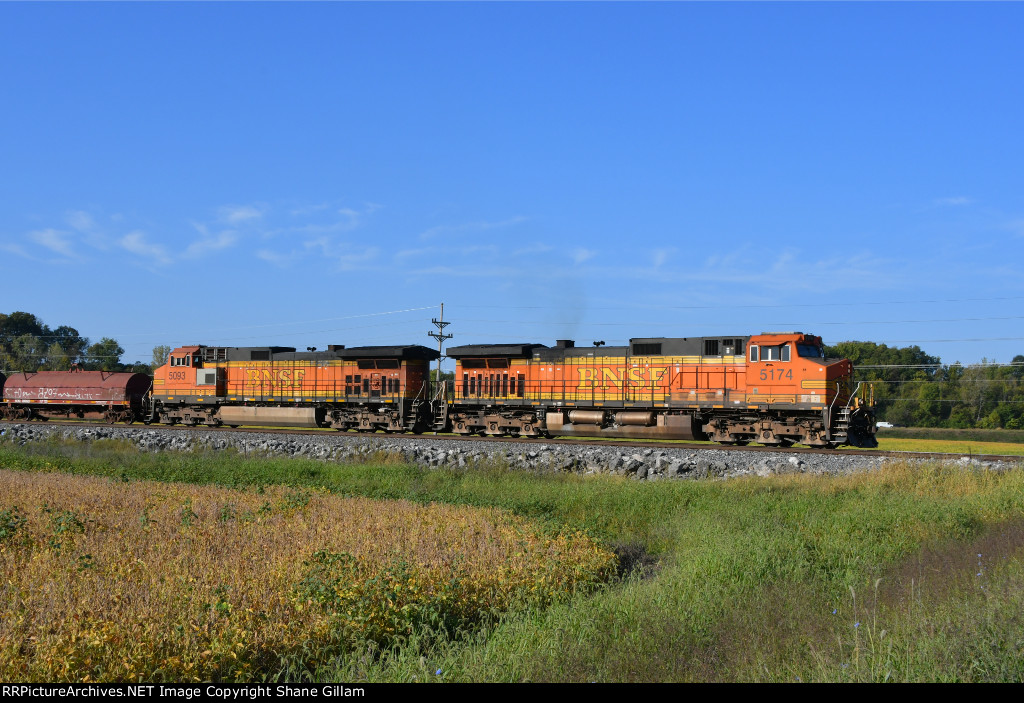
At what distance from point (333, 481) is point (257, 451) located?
721 cm

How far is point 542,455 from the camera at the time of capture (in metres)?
21.3

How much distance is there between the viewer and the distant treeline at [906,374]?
193 ft

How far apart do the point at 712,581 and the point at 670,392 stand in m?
16.7

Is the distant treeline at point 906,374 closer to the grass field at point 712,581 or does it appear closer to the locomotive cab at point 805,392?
the locomotive cab at point 805,392

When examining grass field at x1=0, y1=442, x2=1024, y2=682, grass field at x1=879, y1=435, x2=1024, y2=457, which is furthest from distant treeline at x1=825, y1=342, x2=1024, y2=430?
grass field at x1=0, y1=442, x2=1024, y2=682

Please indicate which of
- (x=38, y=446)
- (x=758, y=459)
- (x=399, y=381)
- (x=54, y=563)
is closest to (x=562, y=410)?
(x=399, y=381)

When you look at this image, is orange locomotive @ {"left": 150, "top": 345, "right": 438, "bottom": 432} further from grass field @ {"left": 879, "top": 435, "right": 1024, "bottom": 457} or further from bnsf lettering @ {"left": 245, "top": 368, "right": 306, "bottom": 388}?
grass field @ {"left": 879, "top": 435, "right": 1024, "bottom": 457}

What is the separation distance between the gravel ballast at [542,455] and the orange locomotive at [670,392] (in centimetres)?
289

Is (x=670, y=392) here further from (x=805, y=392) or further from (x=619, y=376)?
(x=805, y=392)

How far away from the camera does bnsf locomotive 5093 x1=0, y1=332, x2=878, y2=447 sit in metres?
23.7

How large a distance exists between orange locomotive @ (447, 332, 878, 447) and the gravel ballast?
289 cm

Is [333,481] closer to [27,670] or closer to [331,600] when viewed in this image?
[331,600]

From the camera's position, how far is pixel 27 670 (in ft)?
18.9
